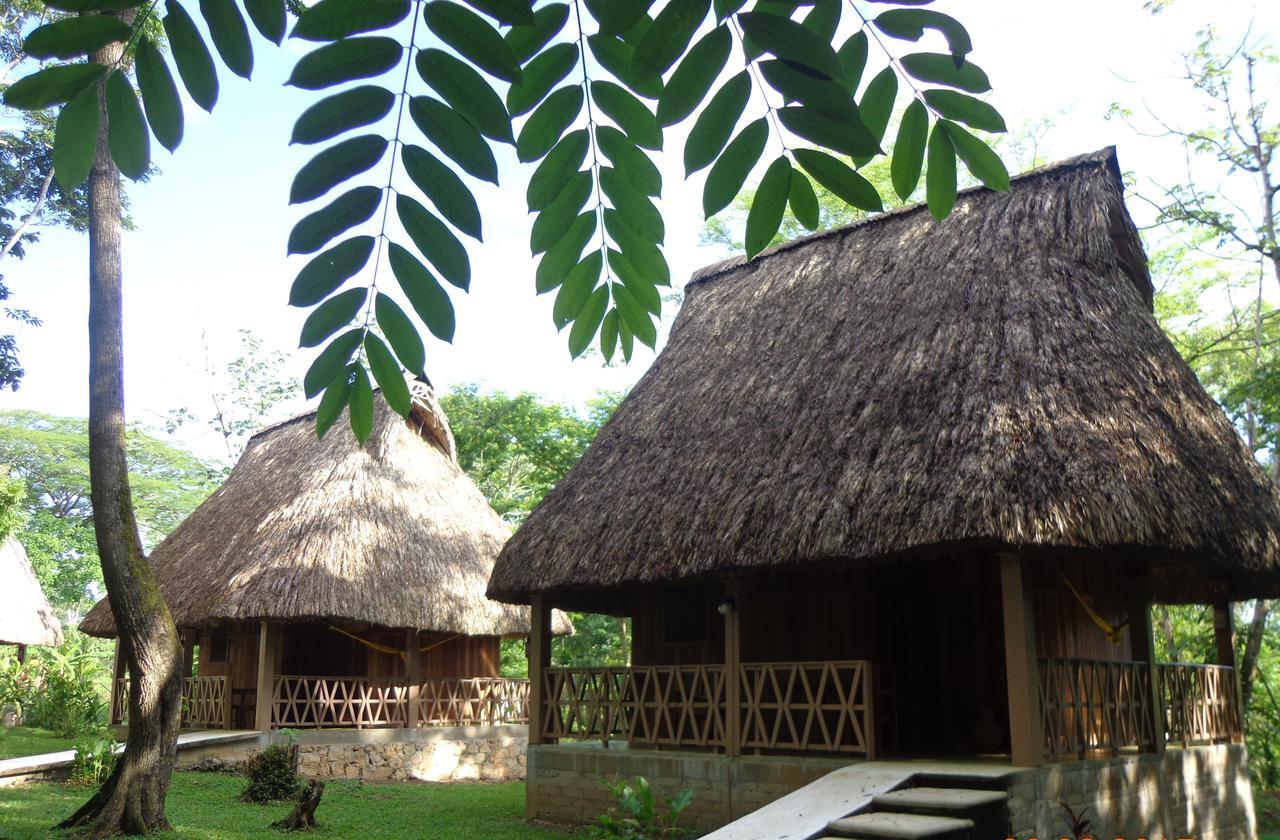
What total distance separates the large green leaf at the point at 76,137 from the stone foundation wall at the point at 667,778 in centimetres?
772

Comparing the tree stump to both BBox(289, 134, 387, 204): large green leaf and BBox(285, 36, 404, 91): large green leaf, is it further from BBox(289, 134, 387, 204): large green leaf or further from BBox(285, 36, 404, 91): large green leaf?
BBox(285, 36, 404, 91): large green leaf

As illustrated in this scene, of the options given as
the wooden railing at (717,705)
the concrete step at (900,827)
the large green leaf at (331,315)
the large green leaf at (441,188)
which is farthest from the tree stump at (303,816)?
the large green leaf at (441,188)

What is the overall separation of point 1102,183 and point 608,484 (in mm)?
5676

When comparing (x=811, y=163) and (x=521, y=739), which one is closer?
(x=811, y=163)

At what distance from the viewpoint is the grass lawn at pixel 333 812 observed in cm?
933

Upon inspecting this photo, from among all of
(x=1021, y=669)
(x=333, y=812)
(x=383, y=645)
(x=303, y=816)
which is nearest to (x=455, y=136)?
(x=1021, y=669)

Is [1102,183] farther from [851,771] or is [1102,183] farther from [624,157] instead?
[624,157]

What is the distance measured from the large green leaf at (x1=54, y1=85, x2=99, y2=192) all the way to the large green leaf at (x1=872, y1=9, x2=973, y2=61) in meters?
1.40

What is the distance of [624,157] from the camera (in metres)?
2.12

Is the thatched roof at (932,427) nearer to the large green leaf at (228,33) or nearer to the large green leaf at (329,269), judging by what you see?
the large green leaf at (329,269)

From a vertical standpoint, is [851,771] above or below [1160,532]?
below

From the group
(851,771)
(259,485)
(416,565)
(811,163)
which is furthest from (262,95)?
(259,485)

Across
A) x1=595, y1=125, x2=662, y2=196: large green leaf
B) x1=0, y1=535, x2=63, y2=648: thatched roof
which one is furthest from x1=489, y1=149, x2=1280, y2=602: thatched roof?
x1=0, y1=535, x2=63, y2=648: thatched roof

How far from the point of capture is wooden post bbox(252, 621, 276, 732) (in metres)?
15.3
